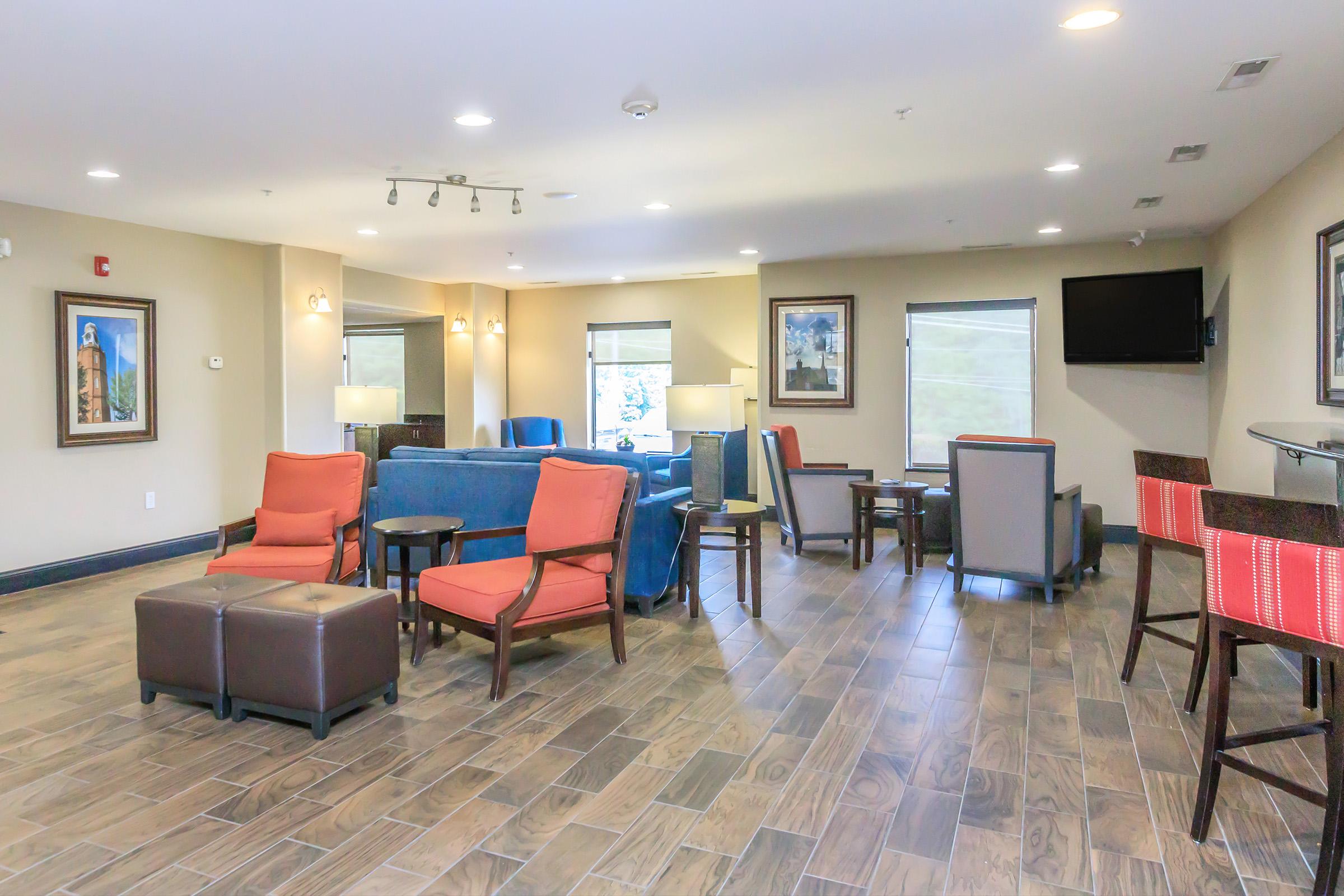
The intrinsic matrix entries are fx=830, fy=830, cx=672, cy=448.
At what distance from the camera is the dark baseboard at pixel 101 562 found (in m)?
5.54

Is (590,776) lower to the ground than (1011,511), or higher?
lower

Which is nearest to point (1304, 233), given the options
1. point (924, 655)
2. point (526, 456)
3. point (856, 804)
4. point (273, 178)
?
point (924, 655)

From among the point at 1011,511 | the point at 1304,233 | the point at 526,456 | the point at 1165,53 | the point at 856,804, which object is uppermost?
the point at 1165,53

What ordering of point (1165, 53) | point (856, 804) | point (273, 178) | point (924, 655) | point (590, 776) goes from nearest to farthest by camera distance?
point (856, 804)
point (590, 776)
point (1165, 53)
point (924, 655)
point (273, 178)

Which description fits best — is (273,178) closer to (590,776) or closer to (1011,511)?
(590,776)

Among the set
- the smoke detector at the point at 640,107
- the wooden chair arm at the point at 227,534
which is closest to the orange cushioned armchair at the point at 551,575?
the wooden chair arm at the point at 227,534

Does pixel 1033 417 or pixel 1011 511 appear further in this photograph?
pixel 1033 417

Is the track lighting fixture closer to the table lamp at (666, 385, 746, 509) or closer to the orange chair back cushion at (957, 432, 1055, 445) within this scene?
the table lamp at (666, 385, 746, 509)

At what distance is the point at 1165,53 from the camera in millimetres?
3158

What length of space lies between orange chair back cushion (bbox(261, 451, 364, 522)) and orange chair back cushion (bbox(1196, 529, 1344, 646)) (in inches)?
163

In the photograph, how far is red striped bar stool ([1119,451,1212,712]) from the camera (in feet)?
11.6

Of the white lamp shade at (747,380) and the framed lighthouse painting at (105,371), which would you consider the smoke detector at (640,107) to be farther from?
the white lamp shade at (747,380)

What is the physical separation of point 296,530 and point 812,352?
5.27 meters

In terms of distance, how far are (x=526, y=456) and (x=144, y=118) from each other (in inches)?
101
